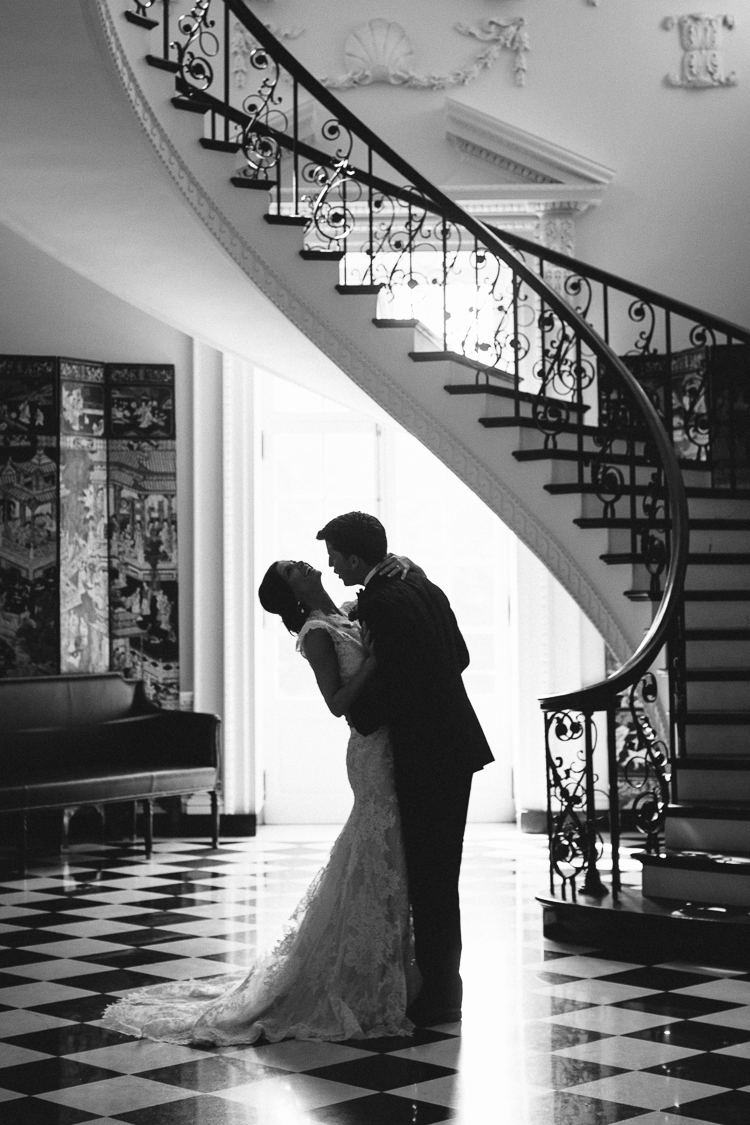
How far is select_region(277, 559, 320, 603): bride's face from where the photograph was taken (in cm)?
404

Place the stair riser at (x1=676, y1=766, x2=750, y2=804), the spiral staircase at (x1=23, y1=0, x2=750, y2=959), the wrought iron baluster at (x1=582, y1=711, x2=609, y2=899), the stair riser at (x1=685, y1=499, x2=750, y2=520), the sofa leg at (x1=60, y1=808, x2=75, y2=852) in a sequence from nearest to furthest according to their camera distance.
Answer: the wrought iron baluster at (x1=582, y1=711, x2=609, y2=899) → the spiral staircase at (x1=23, y1=0, x2=750, y2=959) → the stair riser at (x1=676, y1=766, x2=750, y2=804) → the stair riser at (x1=685, y1=499, x2=750, y2=520) → the sofa leg at (x1=60, y1=808, x2=75, y2=852)

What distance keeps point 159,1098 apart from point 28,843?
5203 millimetres

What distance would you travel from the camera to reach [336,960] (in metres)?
3.87

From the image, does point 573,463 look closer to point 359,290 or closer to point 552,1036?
point 359,290

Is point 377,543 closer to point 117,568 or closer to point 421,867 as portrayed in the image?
point 421,867

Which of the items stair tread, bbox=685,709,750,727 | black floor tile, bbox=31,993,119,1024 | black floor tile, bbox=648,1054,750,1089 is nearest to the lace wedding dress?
black floor tile, bbox=31,993,119,1024

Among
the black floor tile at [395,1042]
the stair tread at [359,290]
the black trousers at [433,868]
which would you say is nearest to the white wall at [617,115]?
the stair tread at [359,290]

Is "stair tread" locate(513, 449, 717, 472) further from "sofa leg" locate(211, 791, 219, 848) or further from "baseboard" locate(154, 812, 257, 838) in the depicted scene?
"baseboard" locate(154, 812, 257, 838)

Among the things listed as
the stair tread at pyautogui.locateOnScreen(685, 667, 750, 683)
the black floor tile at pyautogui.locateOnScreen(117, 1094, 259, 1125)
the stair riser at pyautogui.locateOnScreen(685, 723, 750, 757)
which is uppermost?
the stair tread at pyautogui.locateOnScreen(685, 667, 750, 683)

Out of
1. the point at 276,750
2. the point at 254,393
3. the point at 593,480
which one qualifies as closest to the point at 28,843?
the point at 276,750

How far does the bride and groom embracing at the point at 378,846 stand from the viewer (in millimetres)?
3879

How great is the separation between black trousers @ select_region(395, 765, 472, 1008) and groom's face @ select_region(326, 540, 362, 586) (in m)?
0.58

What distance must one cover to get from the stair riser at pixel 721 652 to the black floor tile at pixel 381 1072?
10.0 feet

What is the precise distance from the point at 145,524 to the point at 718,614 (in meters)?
3.94
